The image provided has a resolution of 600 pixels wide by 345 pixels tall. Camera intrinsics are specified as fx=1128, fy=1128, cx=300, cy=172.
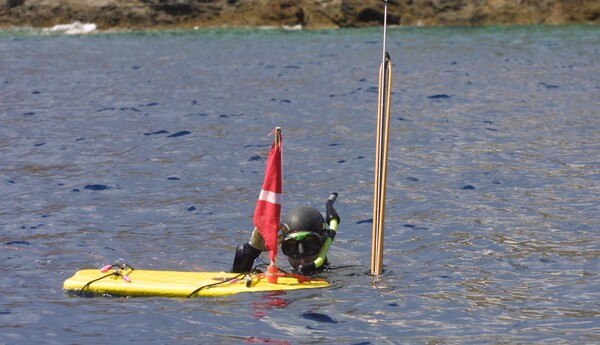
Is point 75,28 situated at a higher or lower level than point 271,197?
lower

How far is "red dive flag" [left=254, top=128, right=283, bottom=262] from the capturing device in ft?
30.5

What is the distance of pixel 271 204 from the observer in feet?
30.5

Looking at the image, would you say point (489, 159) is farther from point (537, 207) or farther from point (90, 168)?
point (90, 168)

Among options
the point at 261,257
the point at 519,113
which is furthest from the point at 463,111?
the point at 261,257

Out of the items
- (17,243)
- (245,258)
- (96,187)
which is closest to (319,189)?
(96,187)

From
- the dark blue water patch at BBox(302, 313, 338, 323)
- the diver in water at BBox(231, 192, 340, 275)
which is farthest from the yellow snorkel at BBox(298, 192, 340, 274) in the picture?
the dark blue water patch at BBox(302, 313, 338, 323)

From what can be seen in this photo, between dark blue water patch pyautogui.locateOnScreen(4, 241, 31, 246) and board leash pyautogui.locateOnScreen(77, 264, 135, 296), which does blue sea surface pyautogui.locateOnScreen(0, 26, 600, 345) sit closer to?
dark blue water patch pyautogui.locateOnScreen(4, 241, 31, 246)

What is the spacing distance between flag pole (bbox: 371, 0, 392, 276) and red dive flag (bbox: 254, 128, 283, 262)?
0.93 m

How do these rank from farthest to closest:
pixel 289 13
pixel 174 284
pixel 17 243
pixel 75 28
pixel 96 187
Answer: pixel 75 28 → pixel 289 13 → pixel 96 187 → pixel 17 243 → pixel 174 284

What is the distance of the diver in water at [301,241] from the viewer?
31.2ft

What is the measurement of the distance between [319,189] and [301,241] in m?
4.72

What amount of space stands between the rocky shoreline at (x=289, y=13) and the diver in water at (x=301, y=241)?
97.9 feet

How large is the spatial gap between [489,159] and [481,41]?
57.5ft

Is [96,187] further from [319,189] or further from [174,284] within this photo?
[174,284]
